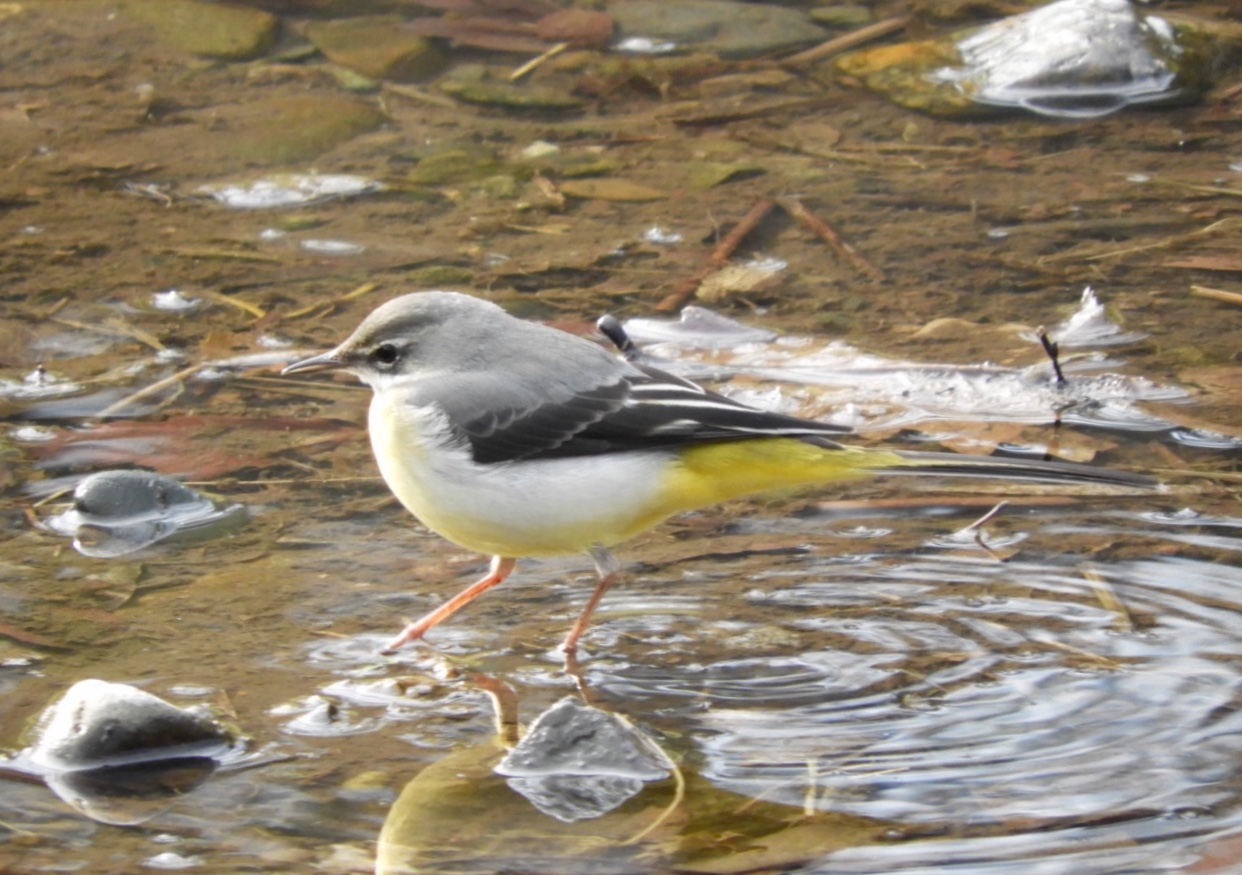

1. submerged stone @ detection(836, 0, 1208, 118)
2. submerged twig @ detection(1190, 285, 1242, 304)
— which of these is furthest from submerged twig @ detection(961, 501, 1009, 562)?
submerged stone @ detection(836, 0, 1208, 118)

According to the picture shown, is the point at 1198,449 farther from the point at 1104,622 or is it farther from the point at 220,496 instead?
the point at 220,496

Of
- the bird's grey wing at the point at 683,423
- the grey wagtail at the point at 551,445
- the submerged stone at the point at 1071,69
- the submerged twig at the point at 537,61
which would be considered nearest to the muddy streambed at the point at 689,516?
the submerged twig at the point at 537,61

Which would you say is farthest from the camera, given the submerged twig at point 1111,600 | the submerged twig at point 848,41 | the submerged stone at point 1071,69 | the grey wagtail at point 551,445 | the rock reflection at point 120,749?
the submerged twig at point 848,41

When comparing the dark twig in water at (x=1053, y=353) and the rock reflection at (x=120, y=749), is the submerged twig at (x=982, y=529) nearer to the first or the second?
the dark twig in water at (x=1053, y=353)

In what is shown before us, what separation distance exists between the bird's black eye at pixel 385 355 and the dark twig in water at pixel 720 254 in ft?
7.99

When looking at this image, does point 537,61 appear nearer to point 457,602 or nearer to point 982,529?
point 982,529

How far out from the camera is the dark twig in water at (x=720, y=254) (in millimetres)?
7922

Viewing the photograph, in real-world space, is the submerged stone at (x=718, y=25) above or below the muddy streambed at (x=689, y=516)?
above

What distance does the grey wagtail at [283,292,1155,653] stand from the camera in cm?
523

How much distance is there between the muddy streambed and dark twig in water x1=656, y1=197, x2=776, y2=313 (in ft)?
0.09

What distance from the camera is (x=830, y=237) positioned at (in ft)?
27.8

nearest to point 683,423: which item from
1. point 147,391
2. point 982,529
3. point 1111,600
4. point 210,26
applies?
point 982,529

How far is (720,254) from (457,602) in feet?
11.1

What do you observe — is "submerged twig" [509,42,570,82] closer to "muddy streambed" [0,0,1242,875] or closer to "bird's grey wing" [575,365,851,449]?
"muddy streambed" [0,0,1242,875]
